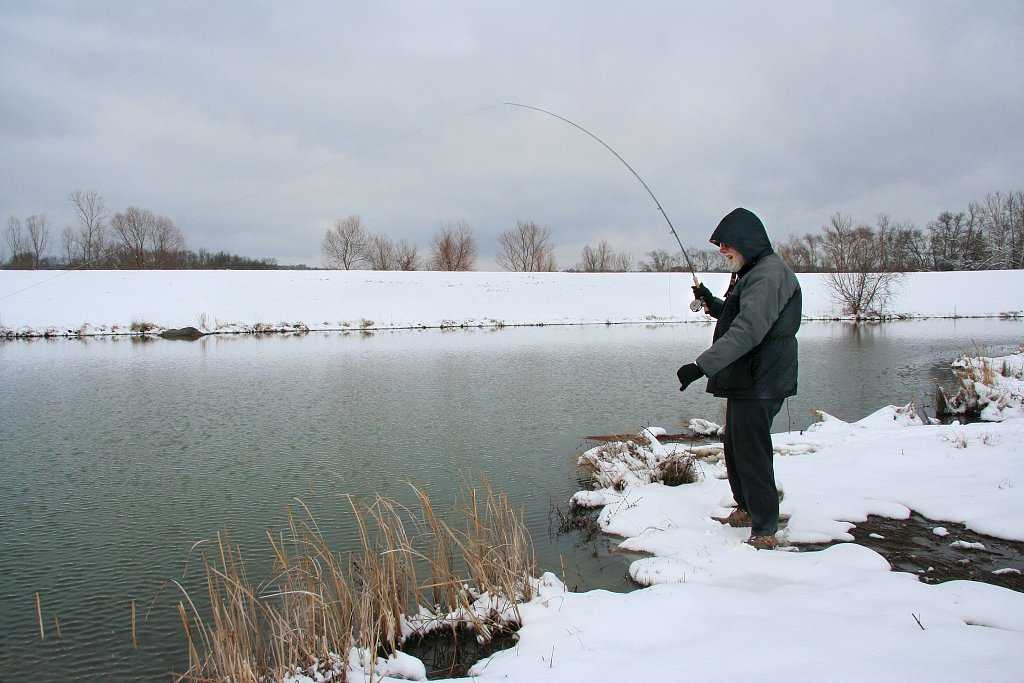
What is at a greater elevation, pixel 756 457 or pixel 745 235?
pixel 745 235

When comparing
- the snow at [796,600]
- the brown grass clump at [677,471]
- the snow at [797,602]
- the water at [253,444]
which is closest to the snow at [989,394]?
the water at [253,444]

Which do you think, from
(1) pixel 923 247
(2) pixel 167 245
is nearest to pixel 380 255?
(2) pixel 167 245

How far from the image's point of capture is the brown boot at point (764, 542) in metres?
4.10

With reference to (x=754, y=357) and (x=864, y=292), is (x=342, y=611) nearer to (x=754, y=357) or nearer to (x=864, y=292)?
(x=754, y=357)

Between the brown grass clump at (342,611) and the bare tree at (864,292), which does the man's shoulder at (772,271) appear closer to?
the brown grass clump at (342,611)

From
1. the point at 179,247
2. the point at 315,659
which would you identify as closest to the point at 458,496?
the point at 315,659

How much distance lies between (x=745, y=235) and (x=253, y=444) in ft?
24.9

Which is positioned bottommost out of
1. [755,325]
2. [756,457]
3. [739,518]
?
[739,518]

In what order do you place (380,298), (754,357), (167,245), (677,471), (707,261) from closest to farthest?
1. (754,357)
2. (677,471)
3. (380,298)
4. (167,245)
5. (707,261)

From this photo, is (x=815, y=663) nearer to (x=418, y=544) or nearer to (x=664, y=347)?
(x=418, y=544)

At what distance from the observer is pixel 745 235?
414 centimetres

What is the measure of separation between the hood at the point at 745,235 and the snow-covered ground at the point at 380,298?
34335mm

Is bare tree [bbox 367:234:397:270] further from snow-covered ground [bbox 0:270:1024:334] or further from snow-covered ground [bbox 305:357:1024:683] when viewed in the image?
snow-covered ground [bbox 305:357:1024:683]

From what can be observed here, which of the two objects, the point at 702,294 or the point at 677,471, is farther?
the point at 677,471
